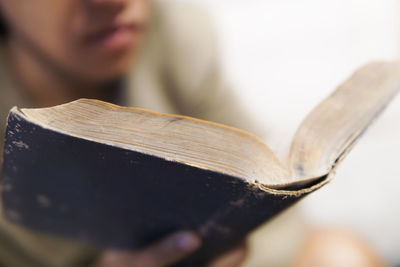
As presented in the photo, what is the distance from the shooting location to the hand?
1.09 feet

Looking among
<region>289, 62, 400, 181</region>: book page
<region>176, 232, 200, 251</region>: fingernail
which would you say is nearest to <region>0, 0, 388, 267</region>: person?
<region>176, 232, 200, 251</region>: fingernail

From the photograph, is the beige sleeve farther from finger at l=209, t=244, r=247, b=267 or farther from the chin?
finger at l=209, t=244, r=247, b=267

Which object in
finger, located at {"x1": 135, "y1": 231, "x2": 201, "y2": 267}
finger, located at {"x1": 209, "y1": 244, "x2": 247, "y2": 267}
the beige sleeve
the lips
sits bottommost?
finger, located at {"x1": 209, "y1": 244, "x2": 247, "y2": 267}

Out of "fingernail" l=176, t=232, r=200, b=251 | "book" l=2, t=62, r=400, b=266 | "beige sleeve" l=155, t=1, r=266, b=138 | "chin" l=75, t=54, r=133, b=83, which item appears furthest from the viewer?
"beige sleeve" l=155, t=1, r=266, b=138

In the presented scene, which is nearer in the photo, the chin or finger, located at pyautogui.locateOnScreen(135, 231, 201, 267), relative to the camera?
finger, located at pyautogui.locateOnScreen(135, 231, 201, 267)

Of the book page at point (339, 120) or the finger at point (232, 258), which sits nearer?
the book page at point (339, 120)

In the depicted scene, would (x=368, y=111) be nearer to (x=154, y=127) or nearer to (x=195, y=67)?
(x=154, y=127)

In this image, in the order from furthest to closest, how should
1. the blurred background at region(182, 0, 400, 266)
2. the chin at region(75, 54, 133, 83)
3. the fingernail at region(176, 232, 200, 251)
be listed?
the blurred background at region(182, 0, 400, 266) → the chin at region(75, 54, 133, 83) → the fingernail at region(176, 232, 200, 251)

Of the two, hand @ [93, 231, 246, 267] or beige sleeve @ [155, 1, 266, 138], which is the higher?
beige sleeve @ [155, 1, 266, 138]

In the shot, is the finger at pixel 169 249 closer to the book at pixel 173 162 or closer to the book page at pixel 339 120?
the book at pixel 173 162

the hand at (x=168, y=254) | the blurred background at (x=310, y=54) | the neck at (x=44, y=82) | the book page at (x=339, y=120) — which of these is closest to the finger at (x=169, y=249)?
the hand at (x=168, y=254)

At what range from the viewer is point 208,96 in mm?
695

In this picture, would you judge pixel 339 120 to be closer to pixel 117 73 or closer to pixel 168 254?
pixel 168 254

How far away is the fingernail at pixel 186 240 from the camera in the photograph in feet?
1.08
